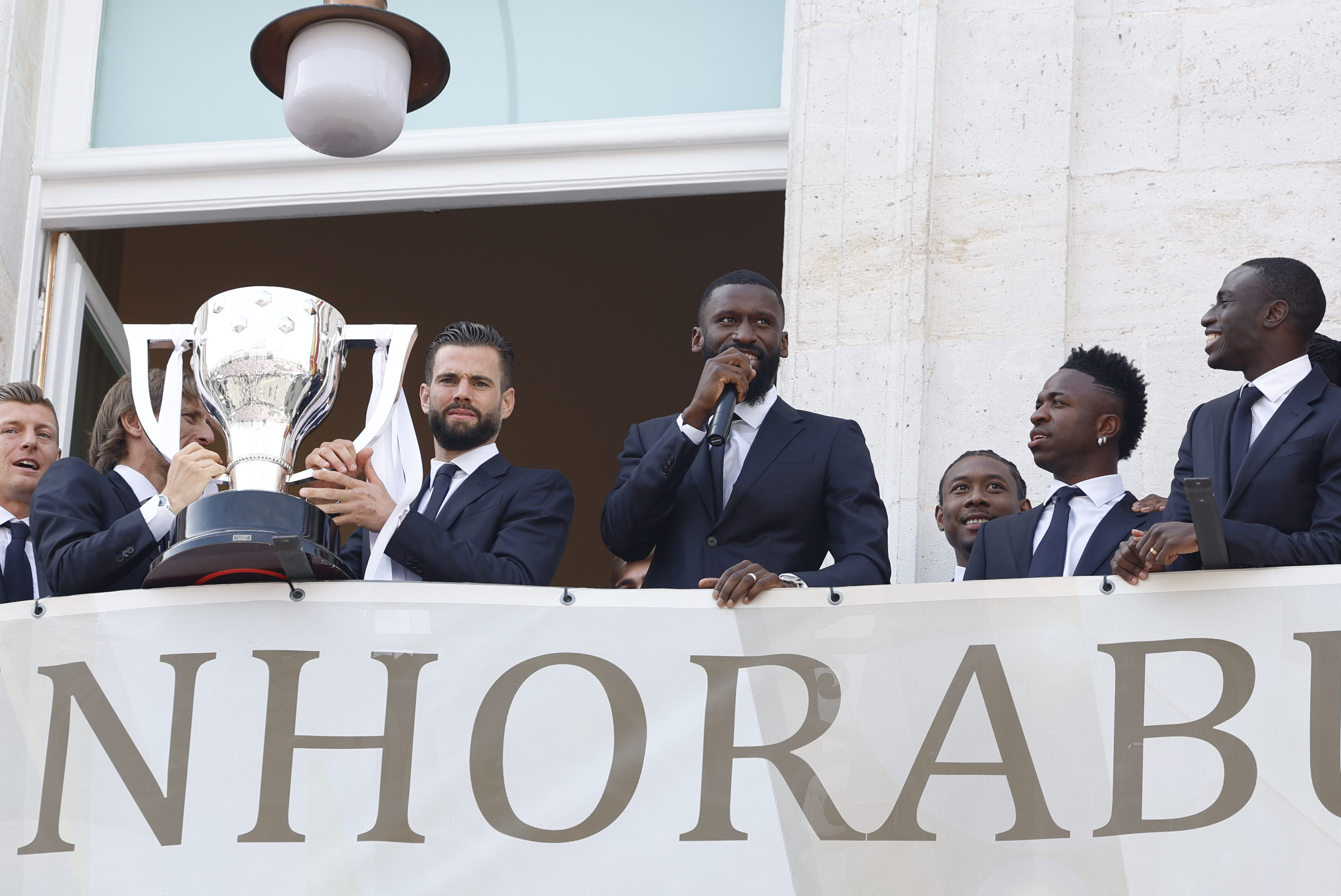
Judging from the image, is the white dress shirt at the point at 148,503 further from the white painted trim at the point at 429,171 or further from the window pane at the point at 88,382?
the window pane at the point at 88,382

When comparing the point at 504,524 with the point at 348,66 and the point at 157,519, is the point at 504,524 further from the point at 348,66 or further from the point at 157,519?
the point at 348,66

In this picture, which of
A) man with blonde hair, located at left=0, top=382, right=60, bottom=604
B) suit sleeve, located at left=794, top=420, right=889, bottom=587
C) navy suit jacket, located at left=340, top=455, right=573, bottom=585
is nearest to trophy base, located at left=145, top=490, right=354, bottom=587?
navy suit jacket, located at left=340, top=455, right=573, bottom=585

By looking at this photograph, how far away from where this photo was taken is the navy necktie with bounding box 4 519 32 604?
5254 mm

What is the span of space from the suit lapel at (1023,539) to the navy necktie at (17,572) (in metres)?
2.67

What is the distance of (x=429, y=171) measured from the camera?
7320 mm

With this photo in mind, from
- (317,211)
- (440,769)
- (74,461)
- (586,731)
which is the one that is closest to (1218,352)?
(586,731)

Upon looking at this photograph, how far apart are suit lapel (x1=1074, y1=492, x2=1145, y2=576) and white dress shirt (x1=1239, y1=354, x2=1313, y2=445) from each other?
419mm

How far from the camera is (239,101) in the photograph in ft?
25.1

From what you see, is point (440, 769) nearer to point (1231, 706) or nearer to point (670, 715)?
point (670, 715)

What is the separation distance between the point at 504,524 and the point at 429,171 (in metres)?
2.64

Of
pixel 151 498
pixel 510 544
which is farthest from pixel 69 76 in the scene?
pixel 510 544

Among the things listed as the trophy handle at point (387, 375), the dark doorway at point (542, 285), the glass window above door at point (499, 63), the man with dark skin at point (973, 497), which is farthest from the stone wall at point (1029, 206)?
the dark doorway at point (542, 285)

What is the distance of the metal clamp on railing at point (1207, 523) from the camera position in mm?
3971

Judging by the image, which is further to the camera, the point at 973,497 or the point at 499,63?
the point at 499,63
